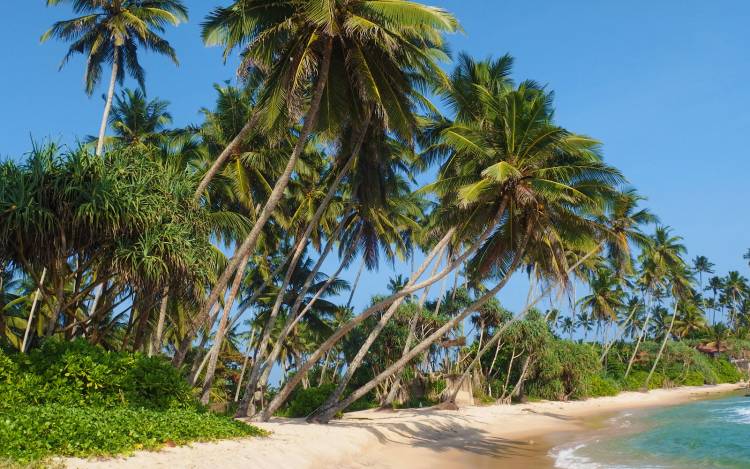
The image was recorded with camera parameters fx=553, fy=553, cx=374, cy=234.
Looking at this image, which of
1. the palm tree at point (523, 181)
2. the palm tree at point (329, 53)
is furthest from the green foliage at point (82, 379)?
the palm tree at point (523, 181)

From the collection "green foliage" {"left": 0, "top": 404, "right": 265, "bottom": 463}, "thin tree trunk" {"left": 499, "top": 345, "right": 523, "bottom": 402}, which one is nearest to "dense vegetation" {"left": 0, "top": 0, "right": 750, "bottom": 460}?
"green foliage" {"left": 0, "top": 404, "right": 265, "bottom": 463}

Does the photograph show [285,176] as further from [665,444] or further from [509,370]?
[509,370]

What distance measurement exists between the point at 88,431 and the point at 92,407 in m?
2.20

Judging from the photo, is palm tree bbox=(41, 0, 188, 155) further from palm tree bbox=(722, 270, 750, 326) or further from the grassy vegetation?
palm tree bbox=(722, 270, 750, 326)

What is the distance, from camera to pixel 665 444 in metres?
18.5

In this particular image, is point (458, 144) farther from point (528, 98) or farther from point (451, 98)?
point (528, 98)

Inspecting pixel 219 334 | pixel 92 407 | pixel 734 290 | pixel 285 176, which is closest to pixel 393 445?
pixel 219 334

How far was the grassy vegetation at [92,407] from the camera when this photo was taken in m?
7.67

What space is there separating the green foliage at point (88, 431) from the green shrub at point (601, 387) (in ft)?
115

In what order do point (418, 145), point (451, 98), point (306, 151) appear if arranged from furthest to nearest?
point (306, 151) → point (418, 145) → point (451, 98)

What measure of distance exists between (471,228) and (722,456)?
32.5 ft

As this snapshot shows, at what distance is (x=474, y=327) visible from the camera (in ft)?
108

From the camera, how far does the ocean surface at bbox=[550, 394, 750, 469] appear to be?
1474 centimetres

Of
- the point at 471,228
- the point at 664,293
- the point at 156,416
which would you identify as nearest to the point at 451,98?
the point at 471,228
